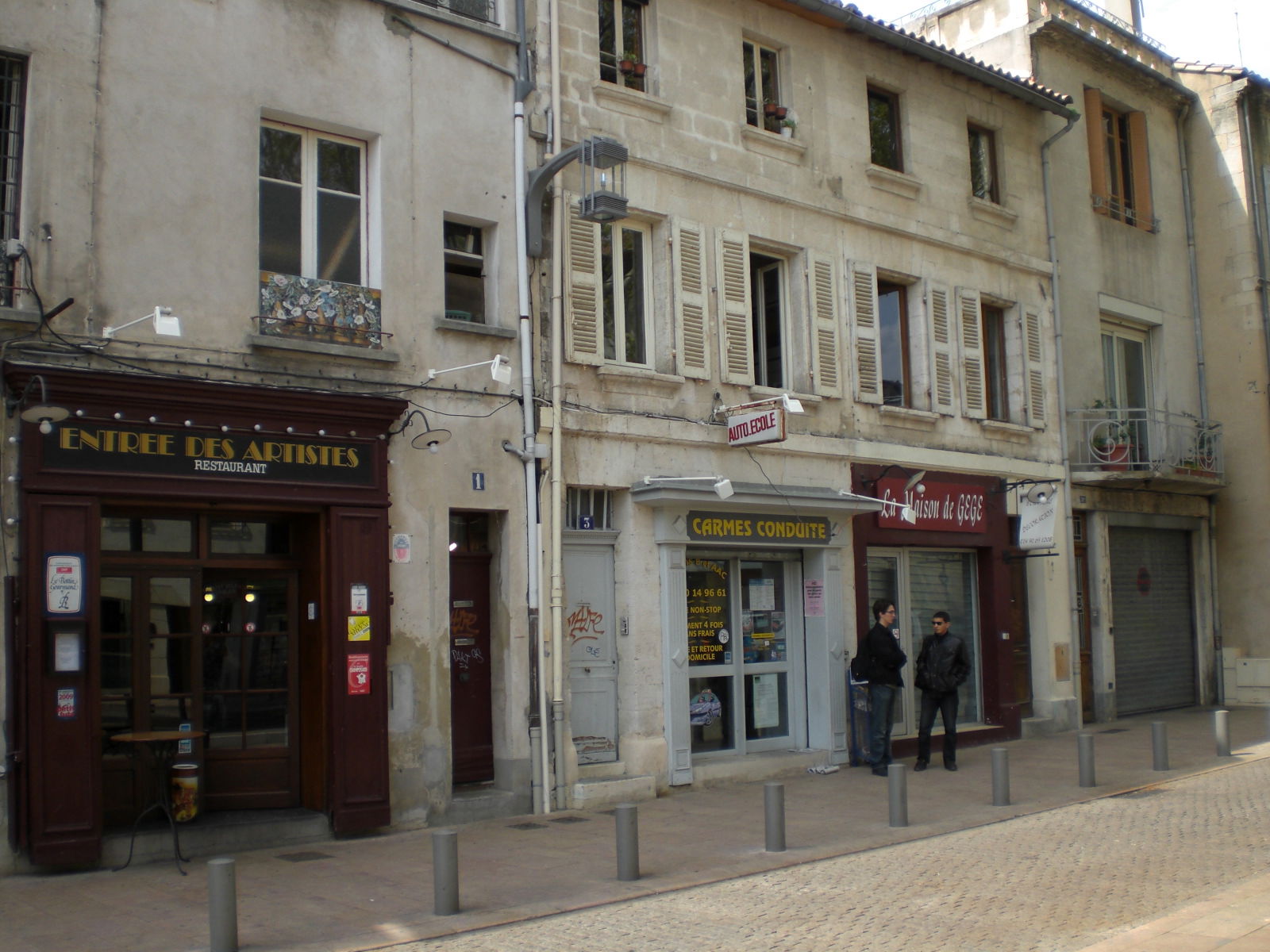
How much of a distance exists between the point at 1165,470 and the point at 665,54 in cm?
956

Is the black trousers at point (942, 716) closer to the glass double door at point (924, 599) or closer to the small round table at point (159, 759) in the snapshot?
the glass double door at point (924, 599)

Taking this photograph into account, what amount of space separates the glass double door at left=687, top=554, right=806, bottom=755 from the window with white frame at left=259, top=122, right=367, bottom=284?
15.4 ft

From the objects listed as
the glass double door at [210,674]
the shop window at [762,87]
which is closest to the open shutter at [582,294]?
the shop window at [762,87]

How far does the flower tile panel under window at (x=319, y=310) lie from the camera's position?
1001 centimetres

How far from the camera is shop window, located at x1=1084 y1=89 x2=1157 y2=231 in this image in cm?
1898

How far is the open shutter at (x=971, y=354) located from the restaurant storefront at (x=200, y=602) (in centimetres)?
852

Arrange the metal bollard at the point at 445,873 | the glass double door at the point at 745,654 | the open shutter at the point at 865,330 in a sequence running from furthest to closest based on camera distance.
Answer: the open shutter at the point at 865,330 → the glass double door at the point at 745,654 → the metal bollard at the point at 445,873

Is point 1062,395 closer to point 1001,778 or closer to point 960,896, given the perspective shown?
point 1001,778

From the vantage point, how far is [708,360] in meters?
13.1

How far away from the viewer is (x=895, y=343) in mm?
15719

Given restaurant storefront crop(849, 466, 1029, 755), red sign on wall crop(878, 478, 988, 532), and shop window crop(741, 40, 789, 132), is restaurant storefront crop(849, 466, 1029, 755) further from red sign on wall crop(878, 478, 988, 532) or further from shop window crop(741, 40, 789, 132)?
shop window crop(741, 40, 789, 132)

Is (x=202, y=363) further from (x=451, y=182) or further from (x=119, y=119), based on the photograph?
(x=451, y=182)

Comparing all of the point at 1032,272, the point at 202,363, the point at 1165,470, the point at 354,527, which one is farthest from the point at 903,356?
the point at 202,363

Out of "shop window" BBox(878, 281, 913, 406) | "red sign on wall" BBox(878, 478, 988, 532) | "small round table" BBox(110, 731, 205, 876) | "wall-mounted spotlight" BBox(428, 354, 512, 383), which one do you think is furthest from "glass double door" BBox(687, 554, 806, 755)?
"small round table" BBox(110, 731, 205, 876)
